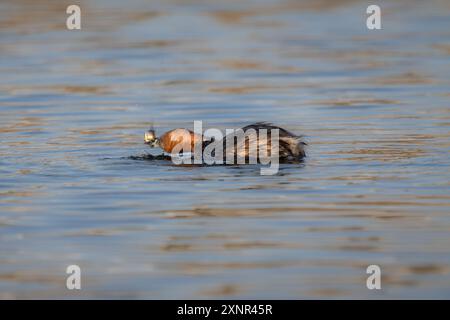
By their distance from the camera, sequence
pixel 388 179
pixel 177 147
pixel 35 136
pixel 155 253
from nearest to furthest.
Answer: pixel 155 253 < pixel 388 179 < pixel 177 147 < pixel 35 136

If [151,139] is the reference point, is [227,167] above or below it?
below

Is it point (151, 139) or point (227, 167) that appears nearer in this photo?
point (227, 167)

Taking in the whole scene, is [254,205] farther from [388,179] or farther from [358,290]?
[358,290]

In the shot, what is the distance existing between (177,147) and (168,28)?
360 inches

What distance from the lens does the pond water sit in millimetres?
6551

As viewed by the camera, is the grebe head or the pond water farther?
the grebe head

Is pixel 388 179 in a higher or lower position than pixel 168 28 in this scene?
lower

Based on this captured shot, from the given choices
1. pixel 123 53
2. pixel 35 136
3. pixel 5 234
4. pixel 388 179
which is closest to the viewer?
pixel 5 234

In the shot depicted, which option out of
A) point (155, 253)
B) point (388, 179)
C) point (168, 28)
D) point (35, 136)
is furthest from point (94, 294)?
point (168, 28)

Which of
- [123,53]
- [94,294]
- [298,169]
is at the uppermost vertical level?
[123,53]

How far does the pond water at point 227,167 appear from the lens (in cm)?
655

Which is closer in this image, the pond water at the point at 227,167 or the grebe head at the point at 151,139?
the pond water at the point at 227,167

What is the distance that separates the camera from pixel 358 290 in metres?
6.10

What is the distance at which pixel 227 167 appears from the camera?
9.62 meters
